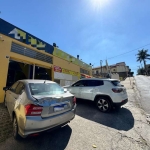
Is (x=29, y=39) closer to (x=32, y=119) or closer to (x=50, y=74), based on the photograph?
(x=50, y=74)

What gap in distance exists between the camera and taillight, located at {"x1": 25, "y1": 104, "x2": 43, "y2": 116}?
2.39m

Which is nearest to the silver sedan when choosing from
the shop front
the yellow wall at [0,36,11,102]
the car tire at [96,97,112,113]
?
the car tire at [96,97,112,113]

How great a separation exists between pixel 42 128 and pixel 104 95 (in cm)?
376

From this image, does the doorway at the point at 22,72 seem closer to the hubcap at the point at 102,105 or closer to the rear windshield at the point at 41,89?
the hubcap at the point at 102,105

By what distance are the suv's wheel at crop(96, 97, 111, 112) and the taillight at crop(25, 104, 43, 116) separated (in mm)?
3794

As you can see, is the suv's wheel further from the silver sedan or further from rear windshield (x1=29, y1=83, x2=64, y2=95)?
rear windshield (x1=29, y1=83, x2=64, y2=95)

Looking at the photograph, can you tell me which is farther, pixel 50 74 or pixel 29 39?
pixel 50 74

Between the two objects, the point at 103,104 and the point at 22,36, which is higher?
the point at 22,36

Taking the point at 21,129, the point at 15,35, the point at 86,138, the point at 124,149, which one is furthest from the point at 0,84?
the point at 124,149

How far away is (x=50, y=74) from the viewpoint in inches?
452

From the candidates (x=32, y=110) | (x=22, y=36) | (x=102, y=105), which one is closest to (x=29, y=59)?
(x=22, y=36)

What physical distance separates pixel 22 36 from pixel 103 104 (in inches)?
329

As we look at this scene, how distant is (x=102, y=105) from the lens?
540 cm

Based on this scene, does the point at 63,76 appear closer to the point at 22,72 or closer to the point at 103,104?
the point at 22,72
